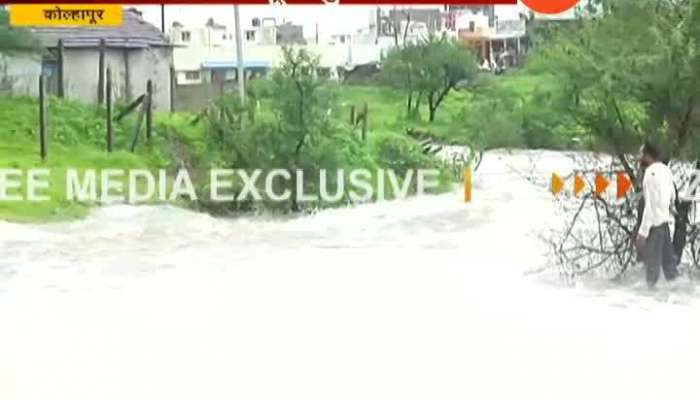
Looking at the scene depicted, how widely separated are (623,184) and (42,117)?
4264 mm

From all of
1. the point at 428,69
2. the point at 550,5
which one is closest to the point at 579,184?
the point at 550,5

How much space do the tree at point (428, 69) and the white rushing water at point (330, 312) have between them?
0.76 metres

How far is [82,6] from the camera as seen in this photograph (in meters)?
6.08

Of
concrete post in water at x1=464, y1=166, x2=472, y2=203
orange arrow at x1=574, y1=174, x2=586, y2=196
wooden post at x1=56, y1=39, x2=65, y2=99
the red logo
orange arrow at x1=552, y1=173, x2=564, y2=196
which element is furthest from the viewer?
wooden post at x1=56, y1=39, x2=65, y2=99

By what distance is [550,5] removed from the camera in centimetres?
576

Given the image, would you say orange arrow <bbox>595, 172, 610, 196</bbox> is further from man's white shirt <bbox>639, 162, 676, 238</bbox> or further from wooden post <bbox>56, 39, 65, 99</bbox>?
wooden post <bbox>56, 39, 65, 99</bbox>

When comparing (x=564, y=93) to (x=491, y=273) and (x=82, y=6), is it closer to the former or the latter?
(x=491, y=273)

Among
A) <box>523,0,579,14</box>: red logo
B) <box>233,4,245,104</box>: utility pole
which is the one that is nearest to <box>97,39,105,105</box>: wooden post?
<box>233,4,245,104</box>: utility pole

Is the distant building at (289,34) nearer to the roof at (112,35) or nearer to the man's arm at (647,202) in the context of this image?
the roof at (112,35)

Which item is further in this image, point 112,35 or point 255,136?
point 112,35

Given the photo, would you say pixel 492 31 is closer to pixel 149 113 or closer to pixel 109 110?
pixel 149 113

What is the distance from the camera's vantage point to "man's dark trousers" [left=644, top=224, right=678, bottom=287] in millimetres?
4668

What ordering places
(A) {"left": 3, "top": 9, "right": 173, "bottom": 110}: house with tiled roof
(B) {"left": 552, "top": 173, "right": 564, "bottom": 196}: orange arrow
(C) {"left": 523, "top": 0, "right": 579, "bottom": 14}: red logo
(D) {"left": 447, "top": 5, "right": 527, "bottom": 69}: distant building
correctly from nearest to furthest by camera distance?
(C) {"left": 523, "top": 0, "right": 579, "bottom": 14}: red logo → (B) {"left": 552, "top": 173, "right": 564, "bottom": 196}: orange arrow → (D) {"left": 447, "top": 5, "right": 527, "bottom": 69}: distant building → (A) {"left": 3, "top": 9, "right": 173, "bottom": 110}: house with tiled roof

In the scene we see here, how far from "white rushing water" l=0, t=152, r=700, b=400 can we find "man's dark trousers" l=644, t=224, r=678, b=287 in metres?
0.12
